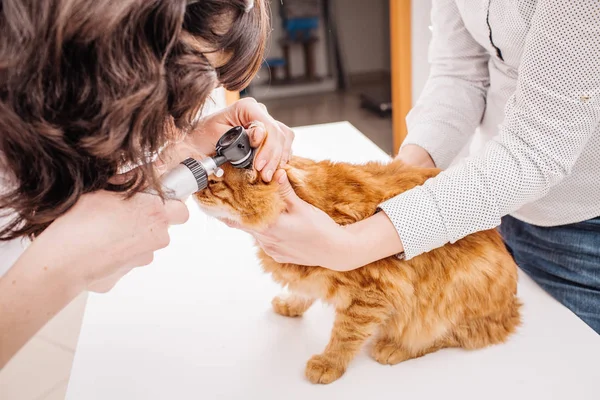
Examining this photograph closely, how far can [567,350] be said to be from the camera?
32.3 inches

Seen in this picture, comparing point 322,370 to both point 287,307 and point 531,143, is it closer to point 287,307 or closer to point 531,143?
point 287,307

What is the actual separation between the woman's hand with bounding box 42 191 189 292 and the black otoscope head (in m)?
0.12

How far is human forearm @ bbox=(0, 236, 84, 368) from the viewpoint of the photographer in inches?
22.0

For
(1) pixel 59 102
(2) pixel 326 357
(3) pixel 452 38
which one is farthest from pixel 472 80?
(1) pixel 59 102

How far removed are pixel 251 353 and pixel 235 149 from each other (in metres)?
0.40

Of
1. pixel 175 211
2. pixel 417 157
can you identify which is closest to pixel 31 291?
pixel 175 211

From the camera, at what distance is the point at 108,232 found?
2.02ft

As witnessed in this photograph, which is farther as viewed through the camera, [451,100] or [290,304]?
[451,100]

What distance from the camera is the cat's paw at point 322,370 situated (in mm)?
808

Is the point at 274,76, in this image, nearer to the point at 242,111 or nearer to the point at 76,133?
the point at 242,111

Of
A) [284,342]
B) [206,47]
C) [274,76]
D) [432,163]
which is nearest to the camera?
[206,47]

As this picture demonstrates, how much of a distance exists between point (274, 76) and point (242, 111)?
3.54 m

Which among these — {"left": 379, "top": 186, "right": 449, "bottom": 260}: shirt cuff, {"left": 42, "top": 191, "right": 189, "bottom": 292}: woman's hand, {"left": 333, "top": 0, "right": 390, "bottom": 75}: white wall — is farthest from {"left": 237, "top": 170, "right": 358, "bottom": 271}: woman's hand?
{"left": 333, "top": 0, "right": 390, "bottom": 75}: white wall

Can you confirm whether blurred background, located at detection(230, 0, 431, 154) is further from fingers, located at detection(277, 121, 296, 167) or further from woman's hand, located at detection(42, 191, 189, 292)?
woman's hand, located at detection(42, 191, 189, 292)
